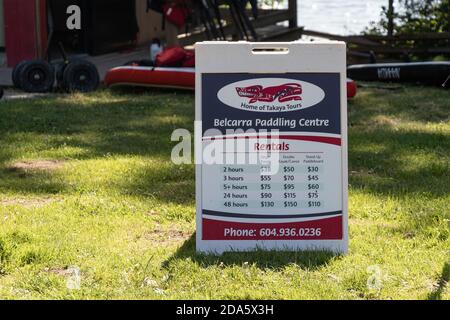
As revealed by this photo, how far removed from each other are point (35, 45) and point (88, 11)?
57.4 inches

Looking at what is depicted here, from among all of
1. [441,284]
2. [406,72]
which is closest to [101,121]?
[406,72]

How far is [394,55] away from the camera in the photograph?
15344 millimetres

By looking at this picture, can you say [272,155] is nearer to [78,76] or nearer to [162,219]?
[162,219]

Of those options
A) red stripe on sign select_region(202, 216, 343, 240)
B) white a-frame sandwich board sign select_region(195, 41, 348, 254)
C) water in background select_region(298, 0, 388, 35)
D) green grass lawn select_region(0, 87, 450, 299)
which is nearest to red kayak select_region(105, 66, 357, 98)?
green grass lawn select_region(0, 87, 450, 299)

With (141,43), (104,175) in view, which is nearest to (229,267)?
(104,175)

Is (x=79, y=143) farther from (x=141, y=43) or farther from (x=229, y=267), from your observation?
(x=141, y=43)

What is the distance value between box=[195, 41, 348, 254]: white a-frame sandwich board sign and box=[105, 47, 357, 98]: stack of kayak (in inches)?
251

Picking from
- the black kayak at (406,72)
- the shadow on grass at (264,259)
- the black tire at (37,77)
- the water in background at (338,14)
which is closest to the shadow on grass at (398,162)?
the shadow on grass at (264,259)

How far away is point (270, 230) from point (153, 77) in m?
6.89

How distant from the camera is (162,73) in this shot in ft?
38.9

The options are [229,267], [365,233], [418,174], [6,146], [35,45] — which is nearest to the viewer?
[229,267]

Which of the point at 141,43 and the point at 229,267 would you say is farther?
the point at 141,43

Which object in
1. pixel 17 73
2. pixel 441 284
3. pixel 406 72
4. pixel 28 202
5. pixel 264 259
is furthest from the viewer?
pixel 406 72

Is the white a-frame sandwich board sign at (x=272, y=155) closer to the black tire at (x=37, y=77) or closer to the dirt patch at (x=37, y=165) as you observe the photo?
the dirt patch at (x=37, y=165)
